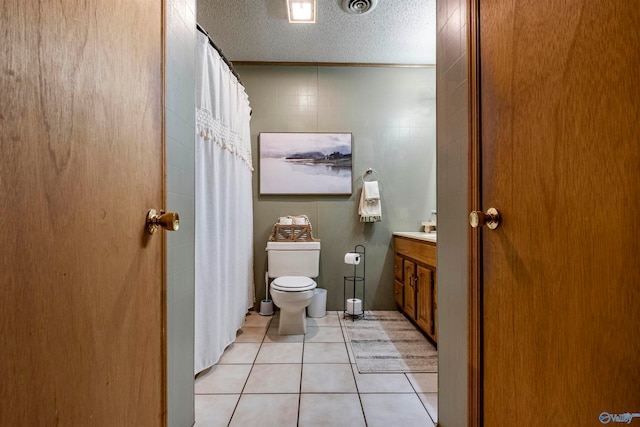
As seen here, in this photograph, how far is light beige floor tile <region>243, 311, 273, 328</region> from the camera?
100 inches

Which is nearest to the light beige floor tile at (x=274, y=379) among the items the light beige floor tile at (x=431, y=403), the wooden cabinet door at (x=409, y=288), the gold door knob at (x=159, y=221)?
the light beige floor tile at (x=431, y=403)

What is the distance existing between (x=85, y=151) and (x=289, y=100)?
8.60 feet

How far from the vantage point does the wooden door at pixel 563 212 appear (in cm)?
43

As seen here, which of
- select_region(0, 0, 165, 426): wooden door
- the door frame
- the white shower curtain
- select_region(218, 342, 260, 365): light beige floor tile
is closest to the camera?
select_region(0, 0, 165, 426): wooden door

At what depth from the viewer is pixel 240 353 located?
2014 millimetres

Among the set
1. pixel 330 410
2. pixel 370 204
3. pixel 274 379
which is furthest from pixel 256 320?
pixel 370 204

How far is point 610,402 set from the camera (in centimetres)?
45

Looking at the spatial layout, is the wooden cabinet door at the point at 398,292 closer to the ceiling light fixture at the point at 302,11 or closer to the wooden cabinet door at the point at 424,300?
the wooden cabinet door at the point at 424,300

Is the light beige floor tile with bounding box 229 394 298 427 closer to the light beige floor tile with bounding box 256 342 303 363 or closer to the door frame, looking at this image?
the light beige floor tile with bounding box 256 342 303 363

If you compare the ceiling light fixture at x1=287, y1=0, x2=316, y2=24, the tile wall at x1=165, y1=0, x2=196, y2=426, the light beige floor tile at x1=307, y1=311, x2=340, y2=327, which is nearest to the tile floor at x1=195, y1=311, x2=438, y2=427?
the tile wall at x1=165, y1=0, x2=196, y2=426

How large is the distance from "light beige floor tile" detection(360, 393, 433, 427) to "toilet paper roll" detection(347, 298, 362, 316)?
1.17 meters

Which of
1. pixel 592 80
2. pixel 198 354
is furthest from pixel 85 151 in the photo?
pixel 198 354

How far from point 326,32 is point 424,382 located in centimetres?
262

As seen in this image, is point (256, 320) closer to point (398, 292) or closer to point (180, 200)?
point (398, 292)
